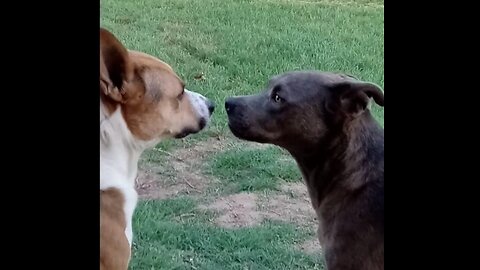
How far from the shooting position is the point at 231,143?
10.1ft

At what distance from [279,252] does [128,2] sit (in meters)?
1.13

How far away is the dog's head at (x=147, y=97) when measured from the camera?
6.03 ft

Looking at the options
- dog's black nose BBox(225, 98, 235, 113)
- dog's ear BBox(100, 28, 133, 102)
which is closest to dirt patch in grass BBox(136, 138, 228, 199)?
dog's black nose BBox(225, 98, 235, 113)

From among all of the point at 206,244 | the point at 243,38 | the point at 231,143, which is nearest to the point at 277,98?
the point at 206,244

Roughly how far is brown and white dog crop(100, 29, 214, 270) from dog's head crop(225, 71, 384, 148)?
0.53ft

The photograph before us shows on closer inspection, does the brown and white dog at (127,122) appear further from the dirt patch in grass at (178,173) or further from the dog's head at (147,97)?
the dirt patch in grass at (178,173)

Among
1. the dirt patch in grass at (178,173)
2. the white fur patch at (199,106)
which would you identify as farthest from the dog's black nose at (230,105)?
the dirt patch in grass at (178,173)

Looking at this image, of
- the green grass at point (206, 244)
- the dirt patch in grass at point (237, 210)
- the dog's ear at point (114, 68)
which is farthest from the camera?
the dirt patch in grass at point (237, 210)

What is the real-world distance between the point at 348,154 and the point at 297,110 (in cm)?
18

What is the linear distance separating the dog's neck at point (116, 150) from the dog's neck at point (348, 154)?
0.44 m

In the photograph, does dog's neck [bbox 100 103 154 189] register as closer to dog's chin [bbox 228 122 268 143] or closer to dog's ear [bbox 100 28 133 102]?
dog's ear [bbox 100 28 133 102]

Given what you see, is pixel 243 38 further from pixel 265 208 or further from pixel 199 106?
pixel 199 106

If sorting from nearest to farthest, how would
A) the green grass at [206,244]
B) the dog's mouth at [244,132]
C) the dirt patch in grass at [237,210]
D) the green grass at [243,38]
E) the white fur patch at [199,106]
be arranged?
the dog's mouth at [244,132] < the white fur patch at [199,106] < the green grass at [206,244] < the dirt patch in grass at [237,210] < the green grass at [243,38]

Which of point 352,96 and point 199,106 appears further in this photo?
point 199,106
